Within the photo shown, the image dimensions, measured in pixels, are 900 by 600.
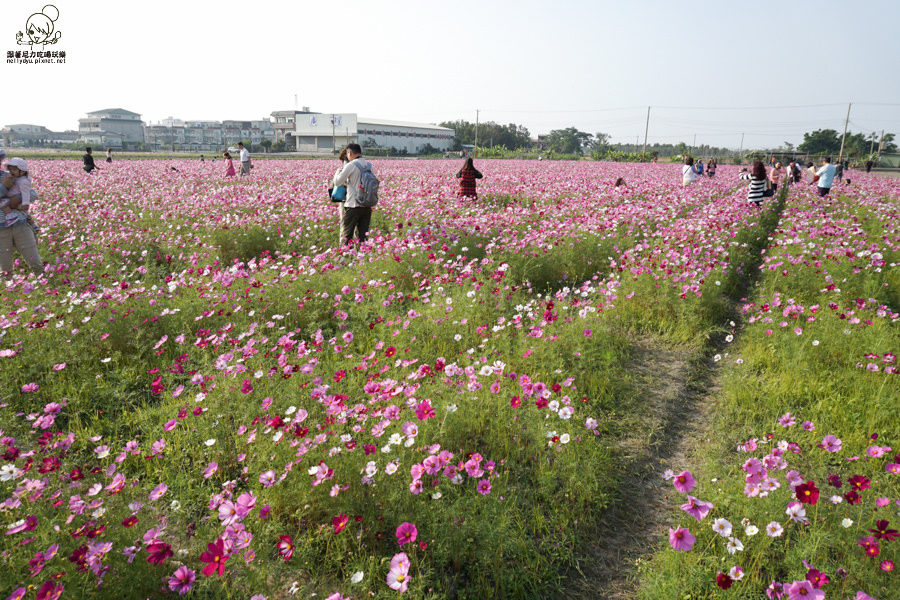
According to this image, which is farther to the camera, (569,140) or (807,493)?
(569,140)

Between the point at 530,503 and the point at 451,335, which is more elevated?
the point at 451,335

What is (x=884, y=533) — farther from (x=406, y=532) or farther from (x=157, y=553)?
(x=157, y=553)

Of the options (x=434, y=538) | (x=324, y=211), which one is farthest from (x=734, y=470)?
(x=324, y=211)

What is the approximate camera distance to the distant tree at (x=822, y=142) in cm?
6612

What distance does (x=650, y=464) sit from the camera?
3213 mm

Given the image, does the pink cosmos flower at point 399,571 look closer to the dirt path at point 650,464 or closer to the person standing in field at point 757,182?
the dirt path at point 650,464

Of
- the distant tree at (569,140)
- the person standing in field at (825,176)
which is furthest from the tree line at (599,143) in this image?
the person standing in field at (825,176)

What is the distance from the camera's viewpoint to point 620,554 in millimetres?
2551

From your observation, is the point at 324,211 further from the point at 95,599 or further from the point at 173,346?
the point at 95,599

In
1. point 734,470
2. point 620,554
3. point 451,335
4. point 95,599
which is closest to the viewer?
point 95,599

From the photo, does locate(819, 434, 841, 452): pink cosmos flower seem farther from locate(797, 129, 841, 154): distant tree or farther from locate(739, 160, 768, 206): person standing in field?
locate(797, 129, 841, 154): distant tree

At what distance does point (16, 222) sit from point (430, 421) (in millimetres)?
5961

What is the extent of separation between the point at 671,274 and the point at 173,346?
5247 mm

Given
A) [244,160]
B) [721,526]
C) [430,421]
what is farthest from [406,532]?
[244,160]
